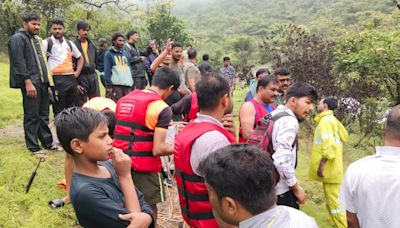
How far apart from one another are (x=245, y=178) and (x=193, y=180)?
1.07 meters

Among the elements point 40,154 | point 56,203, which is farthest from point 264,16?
point 56,203

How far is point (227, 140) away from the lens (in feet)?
8.11

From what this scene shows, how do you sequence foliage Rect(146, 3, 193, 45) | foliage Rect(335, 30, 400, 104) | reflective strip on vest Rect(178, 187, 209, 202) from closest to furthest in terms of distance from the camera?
1. reflective strip on vest Rect(178, 187, 209, 202)
2. foliage Rect(335, 30, 400, 104)
3. foliage Rect(146, 3, 193, 45)

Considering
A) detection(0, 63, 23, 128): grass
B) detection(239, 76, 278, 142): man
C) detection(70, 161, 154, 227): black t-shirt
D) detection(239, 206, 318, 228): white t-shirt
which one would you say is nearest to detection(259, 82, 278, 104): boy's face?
detection(239, 76, 278, 142): man

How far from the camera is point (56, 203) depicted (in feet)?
13.2

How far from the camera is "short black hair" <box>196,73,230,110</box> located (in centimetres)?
264

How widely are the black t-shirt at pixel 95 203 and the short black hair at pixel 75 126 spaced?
0.20m

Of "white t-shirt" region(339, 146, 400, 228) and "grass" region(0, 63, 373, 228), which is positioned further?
"grass" region(0, 63, 373, 228)

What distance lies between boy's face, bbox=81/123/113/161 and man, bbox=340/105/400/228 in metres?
1.47

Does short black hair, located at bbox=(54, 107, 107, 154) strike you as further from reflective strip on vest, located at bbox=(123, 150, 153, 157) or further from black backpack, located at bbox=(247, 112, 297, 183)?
black backpack, located at bbox=(247, 112, 297, 183)

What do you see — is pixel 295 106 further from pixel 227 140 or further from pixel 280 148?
pixel 227 140

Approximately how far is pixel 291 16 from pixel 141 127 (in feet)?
184

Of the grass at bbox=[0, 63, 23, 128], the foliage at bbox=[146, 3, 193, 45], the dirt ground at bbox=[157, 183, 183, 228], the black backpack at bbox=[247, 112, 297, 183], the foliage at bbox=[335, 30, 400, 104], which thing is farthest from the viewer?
the foliage at bbox=[146, 3, 193, 45]

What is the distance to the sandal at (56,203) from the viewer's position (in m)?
4.01
